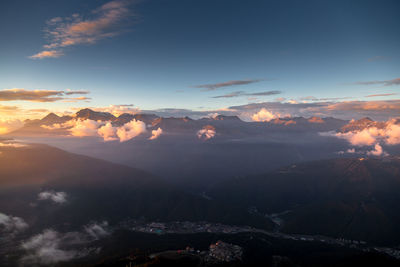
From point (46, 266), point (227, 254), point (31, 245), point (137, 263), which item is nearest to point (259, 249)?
point (227, 254)

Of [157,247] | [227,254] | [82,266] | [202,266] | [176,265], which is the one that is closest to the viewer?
[176,265]

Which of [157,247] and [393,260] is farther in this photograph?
[157,247]

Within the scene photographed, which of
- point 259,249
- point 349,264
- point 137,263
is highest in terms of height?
point 137,263

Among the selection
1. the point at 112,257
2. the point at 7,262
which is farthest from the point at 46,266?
the point at 112,257

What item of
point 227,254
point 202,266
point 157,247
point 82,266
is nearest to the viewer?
point 202,266

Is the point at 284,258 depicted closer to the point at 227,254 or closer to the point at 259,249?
the point at 259,249

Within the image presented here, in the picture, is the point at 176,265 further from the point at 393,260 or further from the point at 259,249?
the point at 393,260

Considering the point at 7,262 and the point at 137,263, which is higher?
the point at 137,263

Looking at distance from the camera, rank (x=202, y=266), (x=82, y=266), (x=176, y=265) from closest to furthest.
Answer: (x=176, y=265) → (x=202, y=266) → (x=82, y=266)

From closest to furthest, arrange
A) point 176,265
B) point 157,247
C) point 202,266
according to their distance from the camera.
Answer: point 176,265, point 202,266, point 157,247
